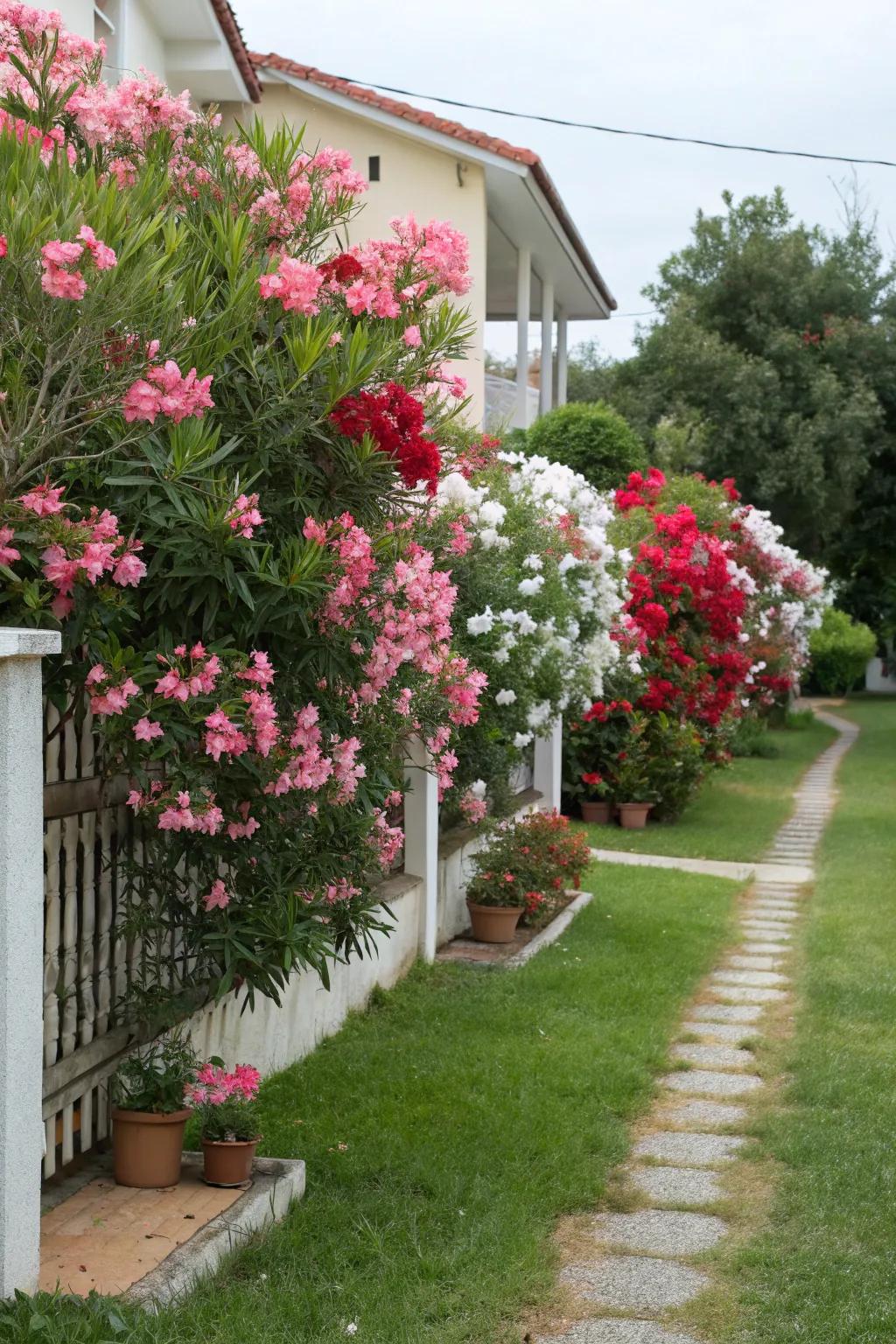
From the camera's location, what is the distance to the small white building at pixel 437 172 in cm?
1719

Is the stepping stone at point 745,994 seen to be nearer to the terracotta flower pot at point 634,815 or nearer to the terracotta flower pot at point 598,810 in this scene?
the terracotta flower pot at point 634,815

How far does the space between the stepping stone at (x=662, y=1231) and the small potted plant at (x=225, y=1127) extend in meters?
1.23

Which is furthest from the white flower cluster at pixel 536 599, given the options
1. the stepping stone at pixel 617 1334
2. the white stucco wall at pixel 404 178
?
the white stucco wall at pixel 404 178

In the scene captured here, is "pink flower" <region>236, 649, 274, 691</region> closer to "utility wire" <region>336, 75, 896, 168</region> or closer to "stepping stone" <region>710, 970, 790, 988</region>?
"stepping stone" <region>710, 970, 790, 988</region>

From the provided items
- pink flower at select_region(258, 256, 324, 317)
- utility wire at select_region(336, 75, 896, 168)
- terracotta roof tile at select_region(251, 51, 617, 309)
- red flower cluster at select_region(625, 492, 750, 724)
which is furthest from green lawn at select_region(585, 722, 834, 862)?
pink flower at select_region(258, 256, 324, 317)

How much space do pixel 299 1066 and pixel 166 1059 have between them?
1.75 metres

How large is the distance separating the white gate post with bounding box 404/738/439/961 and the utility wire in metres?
10.2

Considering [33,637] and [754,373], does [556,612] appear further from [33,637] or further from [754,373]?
[754,373]

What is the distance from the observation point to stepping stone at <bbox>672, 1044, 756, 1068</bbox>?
707 cm

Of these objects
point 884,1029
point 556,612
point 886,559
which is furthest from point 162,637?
point 886,559

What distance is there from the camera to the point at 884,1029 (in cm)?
759

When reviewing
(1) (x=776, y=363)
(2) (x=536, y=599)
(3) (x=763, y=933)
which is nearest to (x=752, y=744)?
(1) (x=776, y=363)

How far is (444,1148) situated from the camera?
554 centimetres

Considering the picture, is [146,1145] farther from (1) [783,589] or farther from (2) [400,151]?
(1) [783,589]
